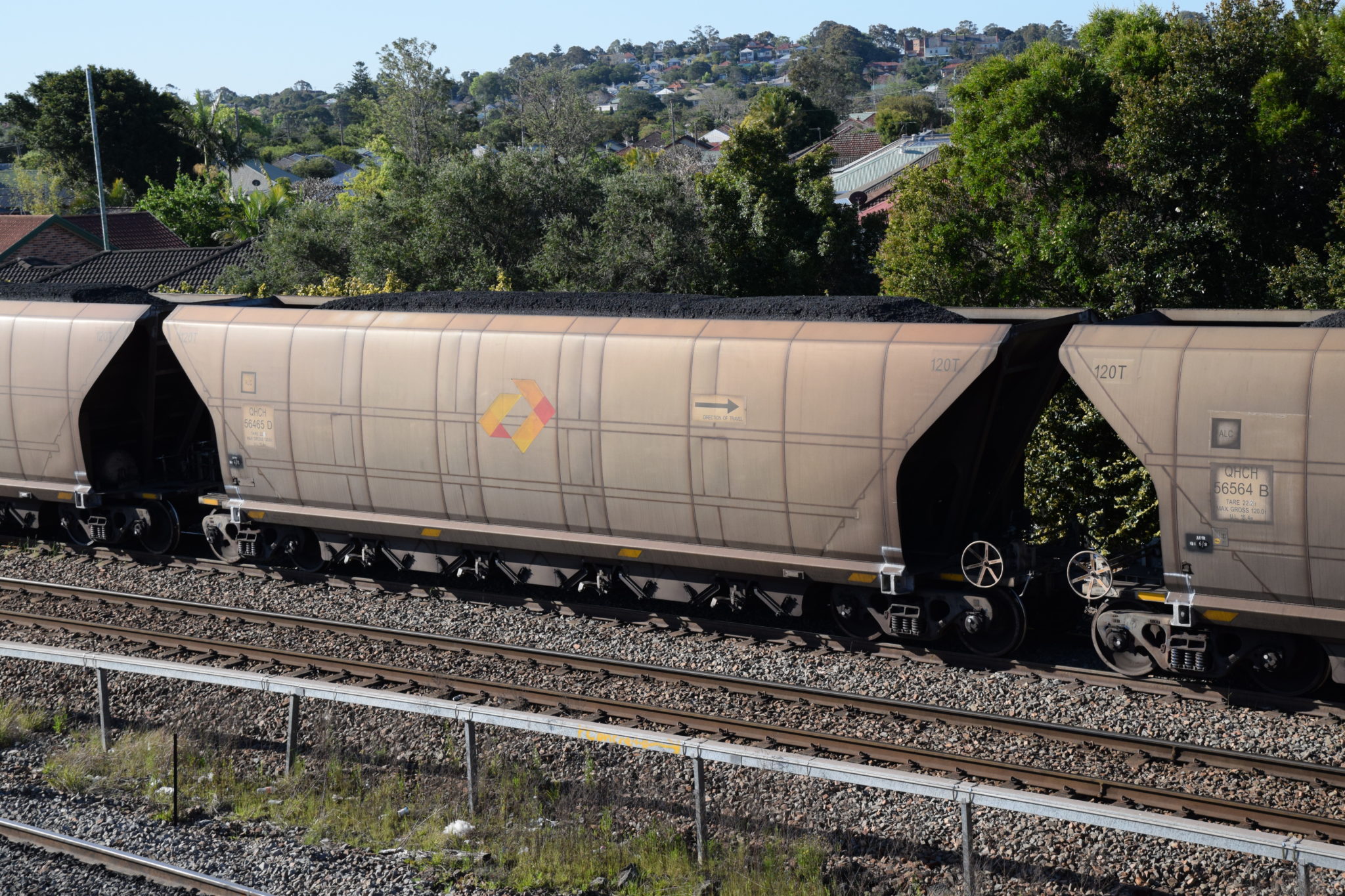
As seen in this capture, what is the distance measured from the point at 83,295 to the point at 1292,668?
667 inches

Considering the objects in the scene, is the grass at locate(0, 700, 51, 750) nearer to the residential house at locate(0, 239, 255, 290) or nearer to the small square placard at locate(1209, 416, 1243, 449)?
the small square placard at locate(1209, 416, 1243, 449)

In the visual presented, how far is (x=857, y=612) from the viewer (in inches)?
508

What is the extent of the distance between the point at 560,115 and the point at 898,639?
4910 centimetres

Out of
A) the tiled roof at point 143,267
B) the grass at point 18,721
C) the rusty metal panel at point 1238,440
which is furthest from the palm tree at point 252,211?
the rusty metal panel at point 1238,440

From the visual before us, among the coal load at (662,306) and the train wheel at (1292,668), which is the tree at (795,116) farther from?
the train wheel at (1292,668)

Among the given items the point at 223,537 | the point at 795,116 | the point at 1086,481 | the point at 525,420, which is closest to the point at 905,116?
the point at 795,116

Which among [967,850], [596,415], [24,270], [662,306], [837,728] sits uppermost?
[24,270]

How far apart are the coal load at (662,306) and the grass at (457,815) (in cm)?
571

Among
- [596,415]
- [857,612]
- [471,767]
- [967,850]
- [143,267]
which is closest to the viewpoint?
[967,850]

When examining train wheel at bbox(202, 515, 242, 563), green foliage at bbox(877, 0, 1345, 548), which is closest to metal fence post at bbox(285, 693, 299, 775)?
train wheel at bbox(202, 515, 242, 563)

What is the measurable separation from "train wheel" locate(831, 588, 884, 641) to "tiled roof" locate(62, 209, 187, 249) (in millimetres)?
47902

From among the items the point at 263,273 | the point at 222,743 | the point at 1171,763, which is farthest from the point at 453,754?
the point at 263,273

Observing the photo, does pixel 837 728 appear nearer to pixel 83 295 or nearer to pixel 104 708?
pixel 104 708

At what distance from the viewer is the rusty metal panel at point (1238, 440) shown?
988 cm
